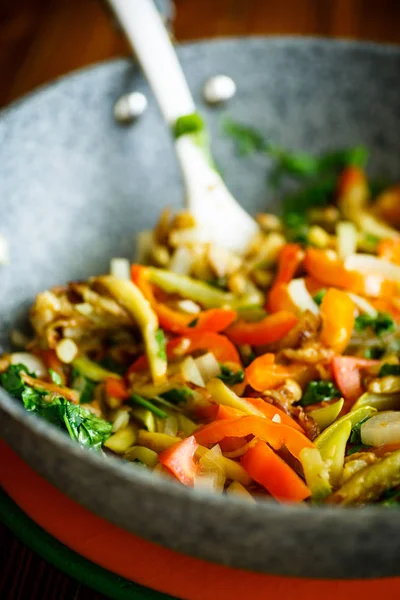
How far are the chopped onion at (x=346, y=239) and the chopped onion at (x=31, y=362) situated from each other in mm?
854

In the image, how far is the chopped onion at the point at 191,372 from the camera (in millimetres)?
1562

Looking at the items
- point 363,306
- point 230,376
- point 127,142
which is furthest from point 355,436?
point 127,142

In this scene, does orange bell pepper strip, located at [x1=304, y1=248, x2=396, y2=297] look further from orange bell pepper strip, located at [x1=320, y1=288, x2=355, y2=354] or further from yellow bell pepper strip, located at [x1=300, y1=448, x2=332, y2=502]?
yellow bell pepper strip, located at [x1=300, y1=448, x2=332, y2=502]

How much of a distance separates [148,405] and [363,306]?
0.59 metres

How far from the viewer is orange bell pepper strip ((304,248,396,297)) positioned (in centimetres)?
177

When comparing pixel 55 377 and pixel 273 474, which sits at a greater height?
pixel 55 377

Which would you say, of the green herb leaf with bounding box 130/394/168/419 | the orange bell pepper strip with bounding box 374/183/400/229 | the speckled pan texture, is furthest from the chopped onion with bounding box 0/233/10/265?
the orange bell pepper strip with bounding box 374/183/400/229

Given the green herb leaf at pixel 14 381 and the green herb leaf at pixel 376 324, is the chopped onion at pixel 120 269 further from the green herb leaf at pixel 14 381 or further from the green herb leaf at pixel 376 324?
the green herb leaf at pixel 376 324

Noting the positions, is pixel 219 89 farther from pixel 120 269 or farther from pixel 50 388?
pixel 50 388

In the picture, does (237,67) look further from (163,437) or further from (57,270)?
(163,437)

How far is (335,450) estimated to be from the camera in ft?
4.35

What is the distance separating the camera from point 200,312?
175cm

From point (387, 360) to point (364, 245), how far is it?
1.58ft

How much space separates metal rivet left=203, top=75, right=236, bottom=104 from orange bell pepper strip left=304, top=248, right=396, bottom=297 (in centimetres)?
64
